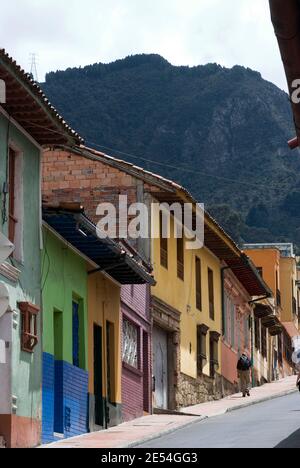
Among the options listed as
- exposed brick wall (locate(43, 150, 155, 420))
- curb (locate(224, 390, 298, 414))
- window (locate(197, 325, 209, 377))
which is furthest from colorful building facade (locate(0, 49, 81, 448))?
window (locate(197, 325, 209, 377))

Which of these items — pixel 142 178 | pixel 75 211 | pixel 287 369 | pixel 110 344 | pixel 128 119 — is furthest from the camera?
pixel 128 119

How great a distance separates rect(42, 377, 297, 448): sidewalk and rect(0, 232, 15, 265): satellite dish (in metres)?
3.24

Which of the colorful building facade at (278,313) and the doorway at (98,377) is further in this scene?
the colorful building facade at (278,313)

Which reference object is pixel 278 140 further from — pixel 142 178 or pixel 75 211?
pixel 75 211

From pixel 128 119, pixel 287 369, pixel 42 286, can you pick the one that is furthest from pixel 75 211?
pixel 128 119

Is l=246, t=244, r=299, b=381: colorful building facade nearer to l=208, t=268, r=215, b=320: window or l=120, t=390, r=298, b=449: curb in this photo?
l=208, t=268, r=215, b=320: window

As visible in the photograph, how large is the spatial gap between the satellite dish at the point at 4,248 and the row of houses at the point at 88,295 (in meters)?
0.04

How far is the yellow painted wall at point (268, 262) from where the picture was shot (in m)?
62.1

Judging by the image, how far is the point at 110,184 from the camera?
3166 cm

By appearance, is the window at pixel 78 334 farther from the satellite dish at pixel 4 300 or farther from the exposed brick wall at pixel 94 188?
the exposed brick wall at pixel 94 188

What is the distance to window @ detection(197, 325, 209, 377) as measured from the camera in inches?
1457

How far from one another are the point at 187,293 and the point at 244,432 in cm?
1390

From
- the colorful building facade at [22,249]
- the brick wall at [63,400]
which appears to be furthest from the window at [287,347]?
the colorful building facade at [22,249]

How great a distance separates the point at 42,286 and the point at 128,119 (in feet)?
455
